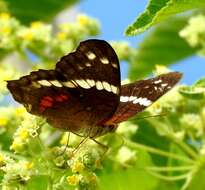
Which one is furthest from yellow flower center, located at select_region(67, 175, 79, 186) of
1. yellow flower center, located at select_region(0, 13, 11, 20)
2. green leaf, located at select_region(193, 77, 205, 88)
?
yellow flower center, located at select_region(0, 13, 11, 20)

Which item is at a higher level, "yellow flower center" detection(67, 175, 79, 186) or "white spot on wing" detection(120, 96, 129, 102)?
"white spot on wing" detection(120, 96, 129, 102)

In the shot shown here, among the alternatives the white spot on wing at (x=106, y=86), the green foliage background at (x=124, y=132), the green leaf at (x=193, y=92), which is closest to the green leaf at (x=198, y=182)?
the green foliage background at (x=124, y=132)

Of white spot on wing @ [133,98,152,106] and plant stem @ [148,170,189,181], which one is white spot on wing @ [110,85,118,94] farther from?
plant stem @ [148,170,189,181]

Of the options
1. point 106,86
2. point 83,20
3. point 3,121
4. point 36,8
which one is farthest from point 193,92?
point 36,8

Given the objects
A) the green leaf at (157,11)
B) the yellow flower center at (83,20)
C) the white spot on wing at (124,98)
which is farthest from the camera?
the yellow flower center at (83,20)

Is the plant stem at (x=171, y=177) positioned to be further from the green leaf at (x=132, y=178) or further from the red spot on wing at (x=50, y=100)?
the red spot on wing at (x=50, y=100)

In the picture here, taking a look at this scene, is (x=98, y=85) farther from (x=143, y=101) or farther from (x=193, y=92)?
(x=193, y=92)

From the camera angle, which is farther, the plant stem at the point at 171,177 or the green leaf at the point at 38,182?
the plant stem at the point at 171,177
